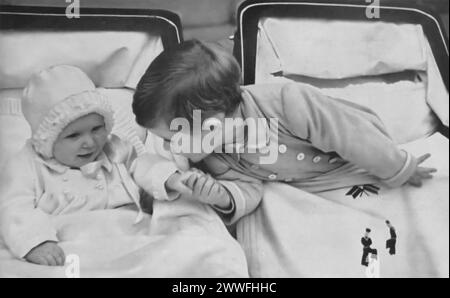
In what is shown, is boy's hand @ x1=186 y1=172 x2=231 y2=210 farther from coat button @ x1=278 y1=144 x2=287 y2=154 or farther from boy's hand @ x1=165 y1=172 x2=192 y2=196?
coat button @ x1=278 y1=144 x2=287 y2=154

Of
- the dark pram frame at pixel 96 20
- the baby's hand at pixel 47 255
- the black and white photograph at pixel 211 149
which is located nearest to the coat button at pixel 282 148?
the black and white photograph at pixel 211 149

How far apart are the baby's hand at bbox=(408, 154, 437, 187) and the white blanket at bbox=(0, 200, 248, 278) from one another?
1.44 ft

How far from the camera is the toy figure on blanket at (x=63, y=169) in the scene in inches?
55.0

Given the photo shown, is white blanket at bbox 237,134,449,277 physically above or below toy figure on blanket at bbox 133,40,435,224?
below

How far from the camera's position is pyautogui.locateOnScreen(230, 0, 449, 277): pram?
1.45m

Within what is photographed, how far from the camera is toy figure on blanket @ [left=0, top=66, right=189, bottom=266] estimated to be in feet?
4.58

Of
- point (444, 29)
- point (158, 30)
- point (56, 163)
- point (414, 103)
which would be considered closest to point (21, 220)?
point (56, 163)

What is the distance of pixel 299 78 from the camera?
149 centimetres

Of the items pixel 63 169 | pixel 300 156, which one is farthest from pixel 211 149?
pixel 63 169

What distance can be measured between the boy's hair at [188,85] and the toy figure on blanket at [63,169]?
10cm

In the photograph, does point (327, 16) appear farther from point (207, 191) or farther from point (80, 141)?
point (80, 141)

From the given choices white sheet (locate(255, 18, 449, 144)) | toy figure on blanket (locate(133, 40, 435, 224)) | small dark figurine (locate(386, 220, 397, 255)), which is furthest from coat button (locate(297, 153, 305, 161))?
small dark figurine (locate(386, 220, 397, 255))

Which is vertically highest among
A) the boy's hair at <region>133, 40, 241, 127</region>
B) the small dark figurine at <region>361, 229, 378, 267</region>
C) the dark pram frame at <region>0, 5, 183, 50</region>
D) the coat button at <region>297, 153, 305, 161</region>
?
the dark pram frame at <region>0, 5, 183, 50</region>
